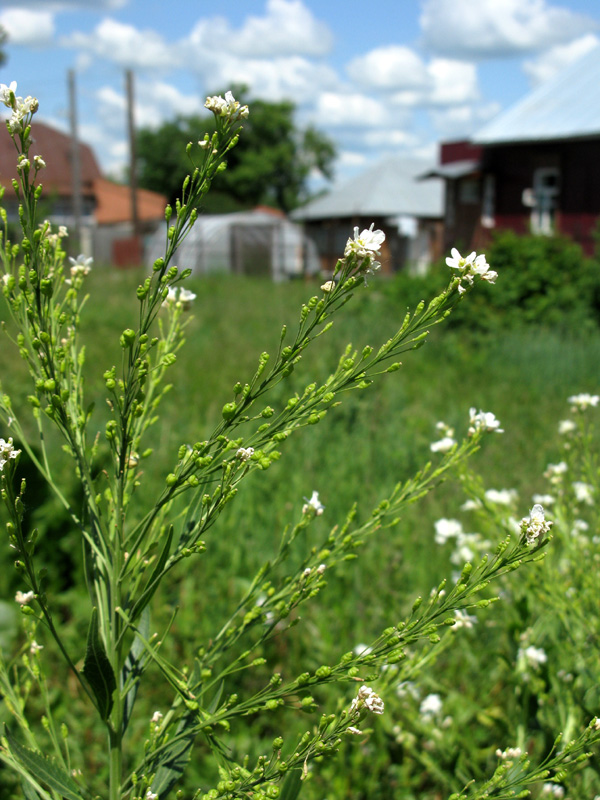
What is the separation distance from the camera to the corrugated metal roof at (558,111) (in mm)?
17203

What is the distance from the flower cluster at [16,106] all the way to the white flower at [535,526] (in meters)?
0.82

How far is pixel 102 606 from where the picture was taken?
1125 mm

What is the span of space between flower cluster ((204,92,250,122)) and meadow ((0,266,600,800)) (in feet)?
1.35

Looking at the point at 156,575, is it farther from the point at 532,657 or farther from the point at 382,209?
the point at 382,209

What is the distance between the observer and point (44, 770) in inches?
38.0

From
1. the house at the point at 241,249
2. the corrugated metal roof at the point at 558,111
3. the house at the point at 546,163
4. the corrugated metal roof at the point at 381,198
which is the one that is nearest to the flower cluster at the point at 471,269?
the house at the point at 546,163

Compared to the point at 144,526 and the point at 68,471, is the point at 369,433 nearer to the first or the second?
the point at 68,471

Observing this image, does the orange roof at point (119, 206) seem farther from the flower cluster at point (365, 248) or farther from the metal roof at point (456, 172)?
the flower cluster at point (365, 248)

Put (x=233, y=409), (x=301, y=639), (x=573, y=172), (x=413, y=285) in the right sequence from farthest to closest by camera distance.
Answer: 1. (x=573, y=172)
2. (x=413, y=285)
3. (x=301, y=639)
4. (x=233, y=409)

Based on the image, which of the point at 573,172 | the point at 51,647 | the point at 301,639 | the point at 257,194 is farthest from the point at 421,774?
the point at 257,194

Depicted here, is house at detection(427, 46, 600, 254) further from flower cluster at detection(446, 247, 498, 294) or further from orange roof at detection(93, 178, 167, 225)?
orange roof at detection(93, 178, 167, 225)

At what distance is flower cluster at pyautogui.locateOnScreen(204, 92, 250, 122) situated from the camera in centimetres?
93

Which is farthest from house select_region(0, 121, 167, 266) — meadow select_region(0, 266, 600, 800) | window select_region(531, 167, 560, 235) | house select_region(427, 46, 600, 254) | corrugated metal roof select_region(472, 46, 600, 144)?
meadow select_region(0, 266, 600, 800)

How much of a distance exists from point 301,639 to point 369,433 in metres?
2.64
